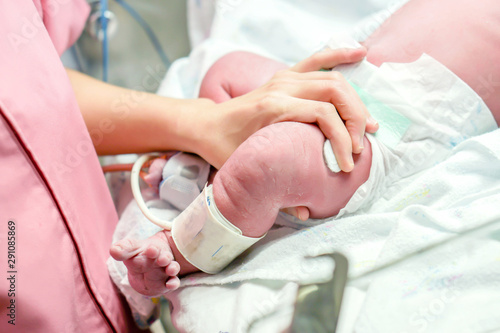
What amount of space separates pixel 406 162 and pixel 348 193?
5.9 inches

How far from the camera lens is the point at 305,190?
71 cm

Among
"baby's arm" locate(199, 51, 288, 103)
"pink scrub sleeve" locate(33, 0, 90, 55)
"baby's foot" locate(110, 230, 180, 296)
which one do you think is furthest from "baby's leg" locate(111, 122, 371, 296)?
"pink scrub sleeve" locate(33, 0, 90, 55)

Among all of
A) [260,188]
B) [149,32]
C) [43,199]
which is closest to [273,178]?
[260,188]

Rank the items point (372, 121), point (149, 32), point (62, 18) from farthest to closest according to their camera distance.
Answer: point (149, 32)
point (62, 18)
point (372, 121)

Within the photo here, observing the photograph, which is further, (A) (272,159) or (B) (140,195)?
(B) (140,195)

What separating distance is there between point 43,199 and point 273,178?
0.37 m

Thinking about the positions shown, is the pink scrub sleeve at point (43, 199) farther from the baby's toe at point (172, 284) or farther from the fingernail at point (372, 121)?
the fingernail at point (372, 121)

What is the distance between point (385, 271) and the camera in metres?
0.68

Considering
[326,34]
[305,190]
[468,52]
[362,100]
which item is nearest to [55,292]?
[305,190]

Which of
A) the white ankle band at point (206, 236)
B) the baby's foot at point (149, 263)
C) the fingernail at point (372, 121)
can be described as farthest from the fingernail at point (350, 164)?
the baby's foot at point (149, 263)

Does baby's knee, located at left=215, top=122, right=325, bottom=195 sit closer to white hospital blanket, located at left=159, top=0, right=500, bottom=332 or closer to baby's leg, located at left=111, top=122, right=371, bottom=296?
baby's leg, located at left=111, top=122, right=371, bottom=296

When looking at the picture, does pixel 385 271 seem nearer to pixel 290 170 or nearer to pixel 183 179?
pixel 290 170

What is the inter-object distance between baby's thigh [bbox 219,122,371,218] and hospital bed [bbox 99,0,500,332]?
0.07m

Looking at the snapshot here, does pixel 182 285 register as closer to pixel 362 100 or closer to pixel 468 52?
pixel 362 100
